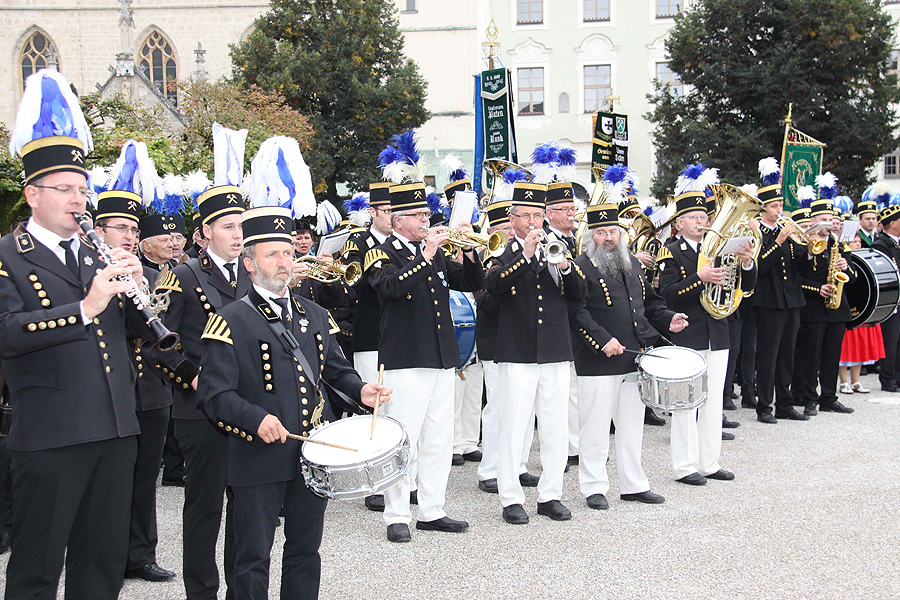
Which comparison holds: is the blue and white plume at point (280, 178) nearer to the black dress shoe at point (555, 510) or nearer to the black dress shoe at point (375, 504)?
the black dress shoe at point (375, 504)

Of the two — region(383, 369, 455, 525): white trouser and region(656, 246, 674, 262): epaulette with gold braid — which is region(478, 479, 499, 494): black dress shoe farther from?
region(656, 246, 674, 262): epaulette with gold braid

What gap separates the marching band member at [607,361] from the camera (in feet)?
22.2

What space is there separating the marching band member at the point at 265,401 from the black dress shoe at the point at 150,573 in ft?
5.45

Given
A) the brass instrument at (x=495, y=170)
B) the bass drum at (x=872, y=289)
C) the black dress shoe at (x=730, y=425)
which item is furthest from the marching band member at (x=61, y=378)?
the bass drum at (x=872, y=289)

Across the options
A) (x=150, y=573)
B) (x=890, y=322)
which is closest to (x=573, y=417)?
(x=150, y=573)

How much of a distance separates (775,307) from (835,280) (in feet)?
3.50

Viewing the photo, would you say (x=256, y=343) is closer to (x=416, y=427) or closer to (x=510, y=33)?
(x=416, y=427)

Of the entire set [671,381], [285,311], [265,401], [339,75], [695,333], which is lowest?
[671,381]

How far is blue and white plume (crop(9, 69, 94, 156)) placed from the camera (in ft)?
12.4

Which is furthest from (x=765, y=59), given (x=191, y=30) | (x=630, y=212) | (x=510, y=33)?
(x=191, y=30)

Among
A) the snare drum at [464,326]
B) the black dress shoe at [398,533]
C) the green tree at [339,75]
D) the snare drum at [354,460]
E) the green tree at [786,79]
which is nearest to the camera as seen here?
the snare drum at [354,460]

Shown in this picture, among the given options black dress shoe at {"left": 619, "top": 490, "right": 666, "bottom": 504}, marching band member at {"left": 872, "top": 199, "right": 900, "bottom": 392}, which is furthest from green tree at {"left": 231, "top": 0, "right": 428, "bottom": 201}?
black dress shoe at {"left": 619, "top": 490, "right": 666, "bottom": 504}

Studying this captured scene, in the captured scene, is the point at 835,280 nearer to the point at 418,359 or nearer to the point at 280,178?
the point at 418,359

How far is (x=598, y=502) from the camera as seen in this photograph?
22.0 ft
